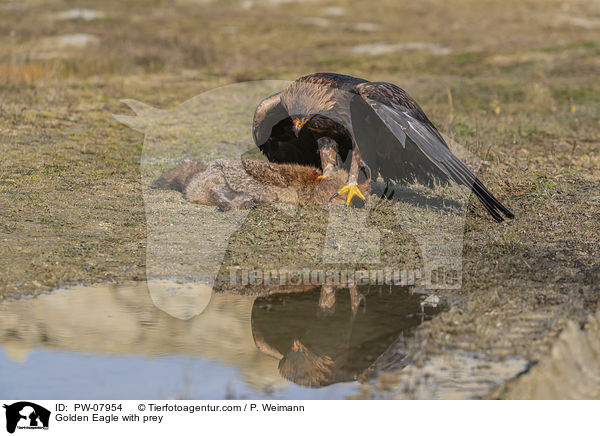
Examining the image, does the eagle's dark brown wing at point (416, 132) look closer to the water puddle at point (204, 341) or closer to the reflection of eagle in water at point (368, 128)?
the reflection of eagle in water at point (368, 128)

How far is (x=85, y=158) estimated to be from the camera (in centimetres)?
941

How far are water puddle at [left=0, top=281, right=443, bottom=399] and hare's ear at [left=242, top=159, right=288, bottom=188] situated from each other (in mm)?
2428

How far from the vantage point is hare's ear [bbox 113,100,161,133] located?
11625 mm

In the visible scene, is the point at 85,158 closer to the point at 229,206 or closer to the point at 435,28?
the point at 229,206

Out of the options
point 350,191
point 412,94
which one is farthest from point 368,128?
point 412,94

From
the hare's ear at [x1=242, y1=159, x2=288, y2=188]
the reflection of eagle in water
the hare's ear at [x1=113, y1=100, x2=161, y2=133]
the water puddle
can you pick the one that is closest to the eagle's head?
the reflection of eagle in water

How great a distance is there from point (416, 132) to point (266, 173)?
182 centimetres

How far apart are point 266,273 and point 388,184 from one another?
319 centimetres

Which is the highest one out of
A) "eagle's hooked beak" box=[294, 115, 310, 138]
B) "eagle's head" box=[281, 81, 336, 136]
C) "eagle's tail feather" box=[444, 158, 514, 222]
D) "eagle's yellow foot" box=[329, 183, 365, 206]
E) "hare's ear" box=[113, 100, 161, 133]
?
"eagle's head" box=[281, 81, 336, 136]

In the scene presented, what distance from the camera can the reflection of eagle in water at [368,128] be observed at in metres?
6.84

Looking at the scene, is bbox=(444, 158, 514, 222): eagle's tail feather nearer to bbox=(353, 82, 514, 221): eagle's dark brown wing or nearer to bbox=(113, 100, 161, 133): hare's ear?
bbox=(353, 82, 514, 221): eagle's dark brown wing

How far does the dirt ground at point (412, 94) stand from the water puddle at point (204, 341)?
0.85 feet

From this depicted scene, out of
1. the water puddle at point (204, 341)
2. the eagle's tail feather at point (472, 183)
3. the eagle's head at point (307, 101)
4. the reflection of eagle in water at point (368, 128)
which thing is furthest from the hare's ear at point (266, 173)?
the water puddle at point (204, 341)

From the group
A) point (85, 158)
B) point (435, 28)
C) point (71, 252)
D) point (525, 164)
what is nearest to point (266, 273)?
point (71, 252)
